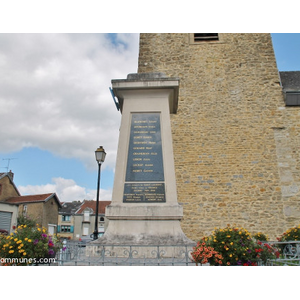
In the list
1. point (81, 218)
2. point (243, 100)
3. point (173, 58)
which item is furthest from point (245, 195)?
point (81, 218)

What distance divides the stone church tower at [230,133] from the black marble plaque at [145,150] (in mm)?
7618

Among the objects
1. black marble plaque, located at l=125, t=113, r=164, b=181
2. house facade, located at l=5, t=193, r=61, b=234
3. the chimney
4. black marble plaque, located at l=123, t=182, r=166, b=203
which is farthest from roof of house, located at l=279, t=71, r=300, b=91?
the chimney

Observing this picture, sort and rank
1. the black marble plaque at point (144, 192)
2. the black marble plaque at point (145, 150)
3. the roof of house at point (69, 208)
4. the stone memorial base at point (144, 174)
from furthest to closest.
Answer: the roof of house at point (69, 208) < the black marble plaque at point (145, 150) < the black marble plaque at point (144, 192) < the stone memorial base at point (144, 174)

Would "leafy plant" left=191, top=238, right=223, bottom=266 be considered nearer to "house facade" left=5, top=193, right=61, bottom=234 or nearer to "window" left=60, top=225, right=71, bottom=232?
"house facade" left=5, top=193, right=61, bottom=234

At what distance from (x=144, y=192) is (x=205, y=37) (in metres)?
13.2

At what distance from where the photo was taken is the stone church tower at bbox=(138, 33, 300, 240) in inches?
488

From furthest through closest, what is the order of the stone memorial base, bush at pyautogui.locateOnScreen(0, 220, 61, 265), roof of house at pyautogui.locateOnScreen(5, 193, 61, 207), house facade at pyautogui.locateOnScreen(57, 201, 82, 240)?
house facade at pyautogui.locateOnScreen(57, 201, 82, 240) < roof of house at pyautogui.locateOnScreen(5, 193, 61, 207) < the stone memorial base < bush at pyautogui.locateOnScreen(0, 220, 61, 265)

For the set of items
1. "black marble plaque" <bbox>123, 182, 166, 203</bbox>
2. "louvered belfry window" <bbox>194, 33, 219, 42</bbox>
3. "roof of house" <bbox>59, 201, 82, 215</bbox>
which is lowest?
"black marble plaque" <bbox>123, 182, 166, 203</bbox>

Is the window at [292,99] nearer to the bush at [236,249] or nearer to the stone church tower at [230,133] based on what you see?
the stone church tower at [230,133]

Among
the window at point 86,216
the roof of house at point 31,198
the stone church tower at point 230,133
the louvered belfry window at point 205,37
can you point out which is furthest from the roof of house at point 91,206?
the louvered belfry window at point 205,37

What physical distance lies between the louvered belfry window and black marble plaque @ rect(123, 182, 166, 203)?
12.9 m

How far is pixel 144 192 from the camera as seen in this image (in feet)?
16.9

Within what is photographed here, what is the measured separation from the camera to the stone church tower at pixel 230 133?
12.4 metres

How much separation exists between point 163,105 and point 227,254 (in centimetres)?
335
